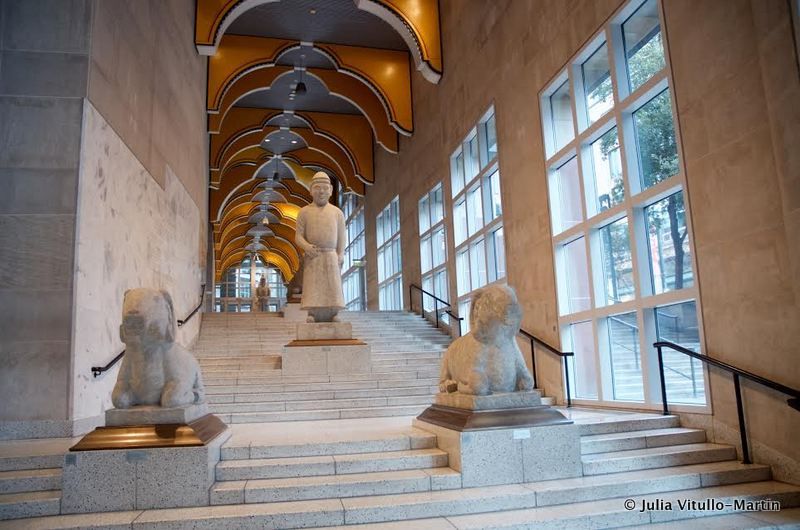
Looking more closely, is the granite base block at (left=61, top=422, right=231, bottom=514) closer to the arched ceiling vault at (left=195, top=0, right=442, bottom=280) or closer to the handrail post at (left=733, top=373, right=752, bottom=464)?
the handrail post at (left=733, top=373, right=752, bottom=464)

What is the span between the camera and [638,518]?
13.2ft

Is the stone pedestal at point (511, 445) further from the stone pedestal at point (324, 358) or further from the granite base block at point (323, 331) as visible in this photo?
the granite base block at point (323, 331)

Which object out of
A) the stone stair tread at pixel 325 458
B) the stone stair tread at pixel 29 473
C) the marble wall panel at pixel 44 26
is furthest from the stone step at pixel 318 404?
the marble wall panel at pixel 44 26

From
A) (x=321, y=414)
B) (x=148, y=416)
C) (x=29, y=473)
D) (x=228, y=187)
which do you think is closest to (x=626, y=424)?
(x=321, y=414)

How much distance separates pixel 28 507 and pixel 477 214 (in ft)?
29.2

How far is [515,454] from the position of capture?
4.61 m

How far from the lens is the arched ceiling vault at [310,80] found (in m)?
12.9

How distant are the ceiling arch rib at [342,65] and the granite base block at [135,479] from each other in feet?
39.0

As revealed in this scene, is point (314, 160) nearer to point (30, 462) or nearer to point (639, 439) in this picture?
point (30, 462)

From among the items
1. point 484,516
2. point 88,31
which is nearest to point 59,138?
point 88,31

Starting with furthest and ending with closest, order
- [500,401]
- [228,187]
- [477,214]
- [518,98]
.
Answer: [228,187] → [477,214] → [518,98] → [500,401]

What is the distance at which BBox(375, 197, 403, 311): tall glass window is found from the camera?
1772 centimetres

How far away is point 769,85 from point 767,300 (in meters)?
1.77

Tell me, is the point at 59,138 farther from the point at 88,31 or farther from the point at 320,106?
the point at 320,106
